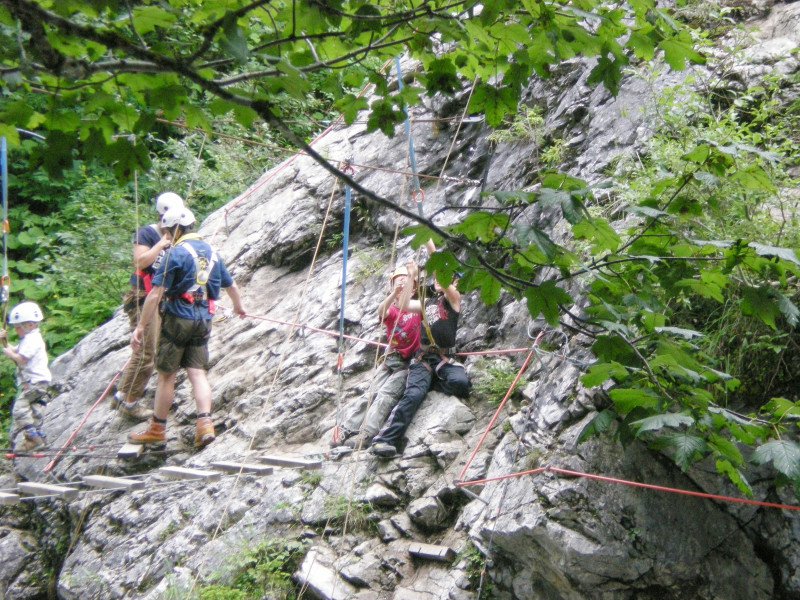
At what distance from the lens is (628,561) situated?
358 cm

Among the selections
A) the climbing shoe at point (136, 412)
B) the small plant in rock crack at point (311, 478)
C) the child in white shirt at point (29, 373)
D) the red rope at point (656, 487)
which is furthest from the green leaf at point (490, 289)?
the child in white shirt at point (29, 373)

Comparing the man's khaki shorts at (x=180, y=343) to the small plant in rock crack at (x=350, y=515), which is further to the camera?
the man's khaki shorts at (x=180, y=343)

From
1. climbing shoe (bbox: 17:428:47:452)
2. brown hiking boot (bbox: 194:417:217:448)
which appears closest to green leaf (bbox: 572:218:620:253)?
brown hiking boot (bbox: 194:417:217:448)

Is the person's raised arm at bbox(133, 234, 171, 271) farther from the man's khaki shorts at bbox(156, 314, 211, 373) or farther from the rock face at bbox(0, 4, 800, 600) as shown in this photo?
the rock face at bbox(0, 4, 800, 600)

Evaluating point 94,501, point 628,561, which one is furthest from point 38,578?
point 628,561

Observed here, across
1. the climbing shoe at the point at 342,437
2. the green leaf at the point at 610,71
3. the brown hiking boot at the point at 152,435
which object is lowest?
the climbing shoe at the point at 342,437

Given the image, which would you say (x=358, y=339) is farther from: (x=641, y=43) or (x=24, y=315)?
(x=641, y=43)

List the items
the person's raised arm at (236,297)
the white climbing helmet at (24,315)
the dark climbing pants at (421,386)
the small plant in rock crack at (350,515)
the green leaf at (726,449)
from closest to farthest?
the green leaf at (726,449), the small plant in rock crack at (350,515), the dark climbing pants at (421,386), the person's raised arm at (236,297), the white climbing helmet at (24,315)

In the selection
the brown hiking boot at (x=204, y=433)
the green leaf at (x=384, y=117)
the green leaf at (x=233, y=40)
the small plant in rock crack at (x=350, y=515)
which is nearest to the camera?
the green leaf at (x=233, y=40)

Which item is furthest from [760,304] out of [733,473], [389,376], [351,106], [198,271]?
[198,271]

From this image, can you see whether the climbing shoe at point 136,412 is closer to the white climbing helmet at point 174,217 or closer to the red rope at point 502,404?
the white climbing helmet at point 174,217

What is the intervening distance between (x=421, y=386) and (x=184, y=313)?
2.06m

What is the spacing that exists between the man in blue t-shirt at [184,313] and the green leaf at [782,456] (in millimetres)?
4394

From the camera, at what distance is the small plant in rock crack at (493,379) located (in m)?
4.96
